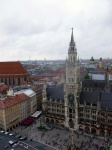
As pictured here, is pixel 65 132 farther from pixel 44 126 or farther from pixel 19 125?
pixel 19 125

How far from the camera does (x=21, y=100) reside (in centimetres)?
8531

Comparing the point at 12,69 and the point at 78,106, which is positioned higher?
the point at 12,69

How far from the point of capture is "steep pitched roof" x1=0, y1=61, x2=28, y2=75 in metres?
138

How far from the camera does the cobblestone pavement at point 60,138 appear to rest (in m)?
63.6

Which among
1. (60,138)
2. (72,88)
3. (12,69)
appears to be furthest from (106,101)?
(12,69)

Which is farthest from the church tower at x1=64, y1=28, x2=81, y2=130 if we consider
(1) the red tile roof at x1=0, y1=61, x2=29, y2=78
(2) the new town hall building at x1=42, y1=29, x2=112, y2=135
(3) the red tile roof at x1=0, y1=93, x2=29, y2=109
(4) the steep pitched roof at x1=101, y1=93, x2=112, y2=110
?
(1) the red tile roof at x1=0, y1=61, x2=29, y2=78

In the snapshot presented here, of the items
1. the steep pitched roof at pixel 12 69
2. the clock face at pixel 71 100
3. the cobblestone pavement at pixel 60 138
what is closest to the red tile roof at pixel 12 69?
the steep pitched roof at pixel 12 69

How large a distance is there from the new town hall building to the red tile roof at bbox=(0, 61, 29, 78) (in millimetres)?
62378

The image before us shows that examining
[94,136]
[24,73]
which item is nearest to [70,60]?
[94,136]

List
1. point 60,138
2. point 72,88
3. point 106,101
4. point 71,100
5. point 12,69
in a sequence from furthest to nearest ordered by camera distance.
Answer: point 12,69
point 71,100
point 72,88
point 106,101
point 60,138

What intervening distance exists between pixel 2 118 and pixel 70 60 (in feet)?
121

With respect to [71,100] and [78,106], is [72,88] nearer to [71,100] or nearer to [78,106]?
[71,100]

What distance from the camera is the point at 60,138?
6950 cm

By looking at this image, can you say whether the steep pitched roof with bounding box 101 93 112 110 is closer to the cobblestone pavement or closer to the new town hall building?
the new town hall building
